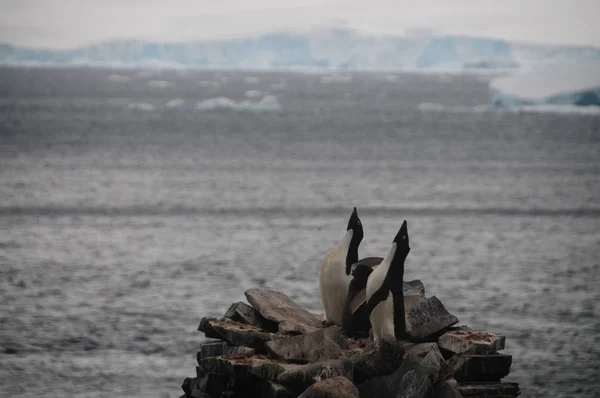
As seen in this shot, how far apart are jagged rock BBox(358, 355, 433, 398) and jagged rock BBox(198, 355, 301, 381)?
0.70 m

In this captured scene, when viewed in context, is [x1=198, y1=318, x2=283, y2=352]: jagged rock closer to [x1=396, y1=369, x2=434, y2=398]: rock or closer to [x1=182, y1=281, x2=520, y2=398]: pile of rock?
[x1=182, y1=281, x2=520, y2=398]: pile of rock

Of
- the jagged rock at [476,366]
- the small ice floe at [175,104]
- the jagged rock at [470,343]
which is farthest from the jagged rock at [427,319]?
the small ice floe at [175,104]

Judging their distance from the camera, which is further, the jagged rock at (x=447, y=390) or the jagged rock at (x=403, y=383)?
the jagged rock at (x=447, y=390)

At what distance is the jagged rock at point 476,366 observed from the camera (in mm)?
10039

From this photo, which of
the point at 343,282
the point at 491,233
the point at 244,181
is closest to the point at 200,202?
the point at 244,181

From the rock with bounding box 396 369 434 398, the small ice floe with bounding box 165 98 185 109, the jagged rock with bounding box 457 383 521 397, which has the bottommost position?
the jagged rock with bounding box 457 383 521 397

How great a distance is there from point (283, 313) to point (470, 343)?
1932 mm

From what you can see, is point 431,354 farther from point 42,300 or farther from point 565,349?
point 42,300

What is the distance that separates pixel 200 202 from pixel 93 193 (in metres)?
4.61

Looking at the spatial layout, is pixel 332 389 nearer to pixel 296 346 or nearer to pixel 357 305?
pixel 296 346

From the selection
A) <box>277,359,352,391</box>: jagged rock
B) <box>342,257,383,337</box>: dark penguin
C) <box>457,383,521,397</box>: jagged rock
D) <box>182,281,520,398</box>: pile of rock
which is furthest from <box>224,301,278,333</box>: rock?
<box>457,383,521,397</box>: jagged rock

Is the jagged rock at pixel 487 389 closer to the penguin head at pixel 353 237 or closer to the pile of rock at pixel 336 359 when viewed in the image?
the pile of rock at pixel 336 359

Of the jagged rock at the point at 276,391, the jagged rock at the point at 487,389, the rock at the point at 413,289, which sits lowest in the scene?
the jagged rock at the point at 487,389

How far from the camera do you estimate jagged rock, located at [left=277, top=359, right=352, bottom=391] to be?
947 centimetres
